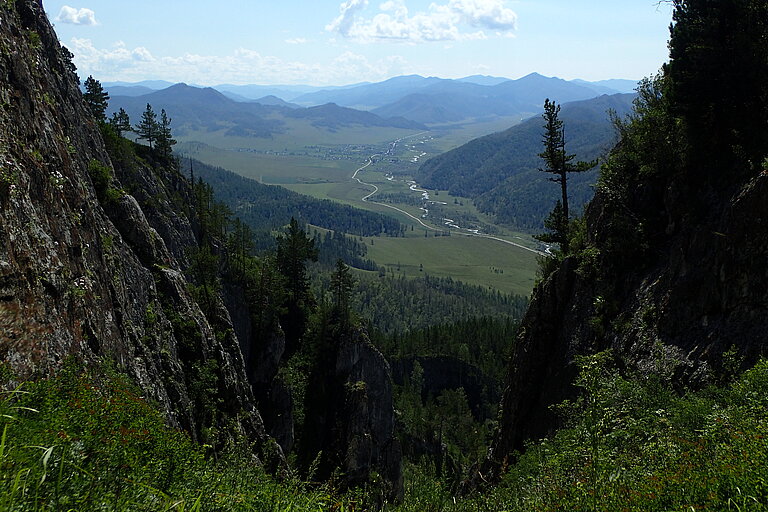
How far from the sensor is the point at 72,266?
15602 millimetres

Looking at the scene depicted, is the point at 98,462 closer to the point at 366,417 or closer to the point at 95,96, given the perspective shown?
the point at 366,417

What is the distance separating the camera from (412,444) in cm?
9112

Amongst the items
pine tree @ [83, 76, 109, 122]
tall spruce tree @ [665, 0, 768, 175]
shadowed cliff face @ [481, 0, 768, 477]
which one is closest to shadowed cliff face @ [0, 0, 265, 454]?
shadowed cliff face @ [481, 0, 768, 477]

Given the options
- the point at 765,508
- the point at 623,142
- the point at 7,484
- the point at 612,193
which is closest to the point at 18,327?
the point at 7,484

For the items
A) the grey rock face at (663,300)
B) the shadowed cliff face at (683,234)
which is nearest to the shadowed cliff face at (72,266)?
the grey rock face at (663,300)

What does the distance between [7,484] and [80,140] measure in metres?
29.3

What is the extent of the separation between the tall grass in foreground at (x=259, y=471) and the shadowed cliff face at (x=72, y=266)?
6.49 ft

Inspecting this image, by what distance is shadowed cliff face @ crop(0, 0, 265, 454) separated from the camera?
12344 millimetres

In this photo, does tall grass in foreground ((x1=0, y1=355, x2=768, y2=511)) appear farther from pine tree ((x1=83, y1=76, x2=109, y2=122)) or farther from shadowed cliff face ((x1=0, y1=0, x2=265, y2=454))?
pine tree ((x1=83, y1=76, x2=109, y2=122))

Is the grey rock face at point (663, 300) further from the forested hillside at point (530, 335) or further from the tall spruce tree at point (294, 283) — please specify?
the tall spruce tree at point (294, 283)

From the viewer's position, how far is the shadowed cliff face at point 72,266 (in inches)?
486

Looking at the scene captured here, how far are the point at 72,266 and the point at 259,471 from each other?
9.32 metres

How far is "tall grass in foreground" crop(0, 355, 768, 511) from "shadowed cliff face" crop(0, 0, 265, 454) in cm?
198

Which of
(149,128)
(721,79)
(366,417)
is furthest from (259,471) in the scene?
(149,128)
